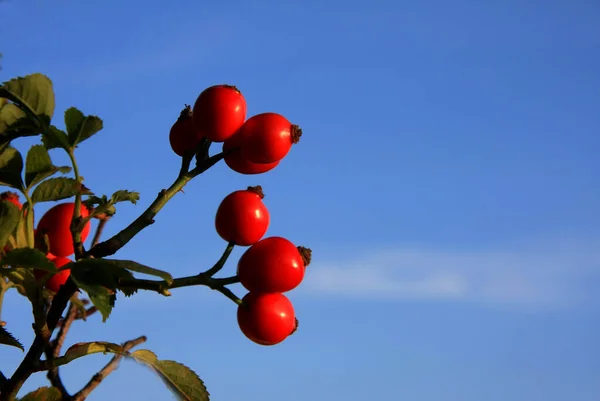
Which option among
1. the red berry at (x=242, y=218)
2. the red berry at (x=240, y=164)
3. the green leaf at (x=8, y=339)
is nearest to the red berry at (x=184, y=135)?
the red berry at (x=240, y=164)

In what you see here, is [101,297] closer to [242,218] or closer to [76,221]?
[76,221]

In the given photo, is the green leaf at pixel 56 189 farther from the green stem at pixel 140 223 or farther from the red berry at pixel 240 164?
the red berry at pixel 240 164

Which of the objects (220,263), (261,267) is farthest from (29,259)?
(261,267)

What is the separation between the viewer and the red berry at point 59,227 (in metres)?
2.70

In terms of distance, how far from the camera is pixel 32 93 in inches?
92.7

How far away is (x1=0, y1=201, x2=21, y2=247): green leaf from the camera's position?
2.37 m

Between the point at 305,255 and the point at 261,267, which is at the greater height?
the point at 305,255

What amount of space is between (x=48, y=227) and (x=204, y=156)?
2.09 ft

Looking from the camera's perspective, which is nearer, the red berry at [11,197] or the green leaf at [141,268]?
the green leaf at [141,268]

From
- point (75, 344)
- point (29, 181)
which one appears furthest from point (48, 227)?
point (75, 344)

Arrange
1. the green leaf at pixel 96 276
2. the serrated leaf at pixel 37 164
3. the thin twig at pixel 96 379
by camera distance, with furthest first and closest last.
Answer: the thin twig at pixel 96 379
the serrated leaf at pixel 37 164
the green leaf at pixel 96 276

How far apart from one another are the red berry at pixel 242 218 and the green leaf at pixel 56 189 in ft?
1.67

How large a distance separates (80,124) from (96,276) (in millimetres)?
615

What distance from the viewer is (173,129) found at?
2.82 metres
